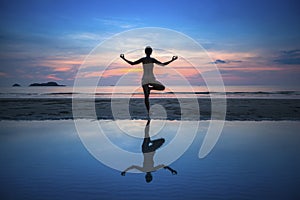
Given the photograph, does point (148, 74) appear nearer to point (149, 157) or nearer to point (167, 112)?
point (167, 112)

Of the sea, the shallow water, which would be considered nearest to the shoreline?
the shallow water

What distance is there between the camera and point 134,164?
20.5 ft

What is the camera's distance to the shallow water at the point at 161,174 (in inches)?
175

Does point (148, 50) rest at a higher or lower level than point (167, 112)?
higher

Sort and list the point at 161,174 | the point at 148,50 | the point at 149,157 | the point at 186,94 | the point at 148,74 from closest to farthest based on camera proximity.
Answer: the point at 161,174 → the point at 149,157 → the point at 148,50 → the point at 148,74 → the point at 186,94

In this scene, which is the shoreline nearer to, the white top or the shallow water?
the white top

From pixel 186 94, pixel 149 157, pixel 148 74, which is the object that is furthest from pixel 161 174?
pixel 186 94

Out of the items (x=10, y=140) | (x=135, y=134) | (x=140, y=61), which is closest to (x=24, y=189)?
(x=10, y=140)

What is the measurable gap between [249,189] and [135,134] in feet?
19.5


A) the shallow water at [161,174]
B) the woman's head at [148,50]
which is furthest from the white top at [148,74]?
the shallow water at [161,174]

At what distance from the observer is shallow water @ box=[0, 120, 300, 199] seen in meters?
4.46

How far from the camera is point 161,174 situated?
5473mm

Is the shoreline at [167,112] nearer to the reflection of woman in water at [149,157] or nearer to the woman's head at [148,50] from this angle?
the woman's head at [148,50]

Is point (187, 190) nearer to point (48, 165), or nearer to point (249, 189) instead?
point (249, 189)
